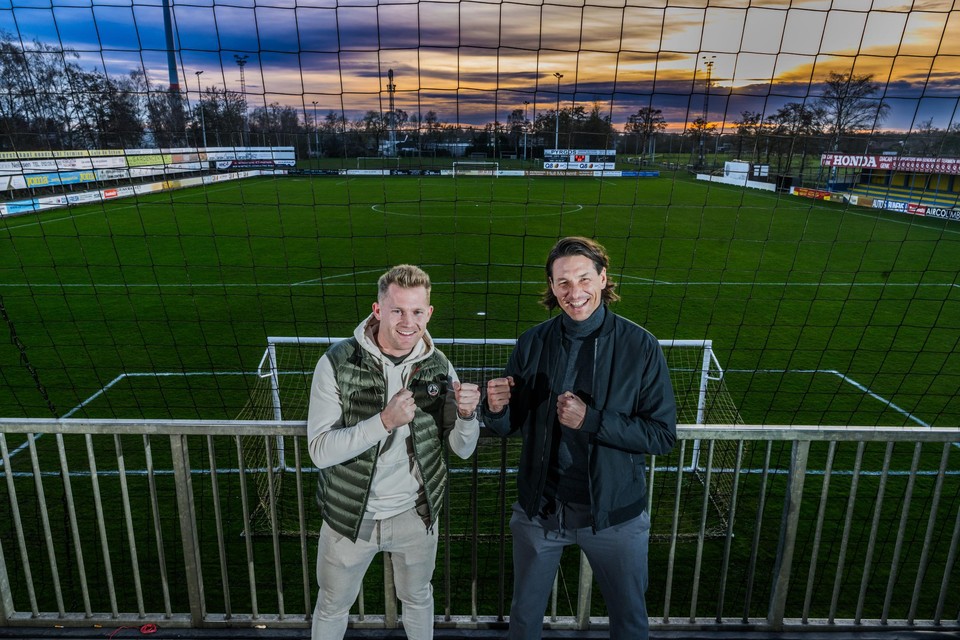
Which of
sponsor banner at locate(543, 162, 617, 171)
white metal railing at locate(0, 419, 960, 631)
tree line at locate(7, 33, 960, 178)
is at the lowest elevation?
white metal railing at locate(0, 419, 960, 631)

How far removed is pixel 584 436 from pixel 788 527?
4.32 ft

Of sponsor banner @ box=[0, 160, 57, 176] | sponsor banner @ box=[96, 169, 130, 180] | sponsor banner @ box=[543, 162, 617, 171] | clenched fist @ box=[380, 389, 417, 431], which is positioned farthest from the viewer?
sponsor banner @ box=[96, 169, 130, 180]

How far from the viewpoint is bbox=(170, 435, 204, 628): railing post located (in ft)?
9.70

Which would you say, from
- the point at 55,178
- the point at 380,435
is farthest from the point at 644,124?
the point at 55,178

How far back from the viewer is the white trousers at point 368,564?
256cm

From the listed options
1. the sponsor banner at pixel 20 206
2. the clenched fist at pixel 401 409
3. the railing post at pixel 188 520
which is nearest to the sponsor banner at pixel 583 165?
the clenched fist at pixel 401 409

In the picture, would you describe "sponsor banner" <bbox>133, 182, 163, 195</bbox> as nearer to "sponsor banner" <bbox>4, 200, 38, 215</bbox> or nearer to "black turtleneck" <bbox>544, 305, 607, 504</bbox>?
"sponsor banner" <bbox>4, 200, 38, 215</bbox>

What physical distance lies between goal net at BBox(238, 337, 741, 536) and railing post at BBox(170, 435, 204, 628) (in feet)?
2.46

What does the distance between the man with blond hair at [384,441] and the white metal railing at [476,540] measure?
17.7 inches

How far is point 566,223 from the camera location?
889 inches

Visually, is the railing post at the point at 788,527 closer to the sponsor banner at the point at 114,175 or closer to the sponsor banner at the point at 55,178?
the sponsor banner at the point at 55,178

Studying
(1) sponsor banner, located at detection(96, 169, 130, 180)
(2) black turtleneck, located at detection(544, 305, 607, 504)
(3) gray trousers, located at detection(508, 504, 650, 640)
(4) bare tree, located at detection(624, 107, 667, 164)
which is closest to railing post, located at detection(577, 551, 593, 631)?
(3) gray trousers, located at detection(508, 504, 650, 640)

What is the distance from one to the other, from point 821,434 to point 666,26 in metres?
2.70

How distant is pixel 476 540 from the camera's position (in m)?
3.35
